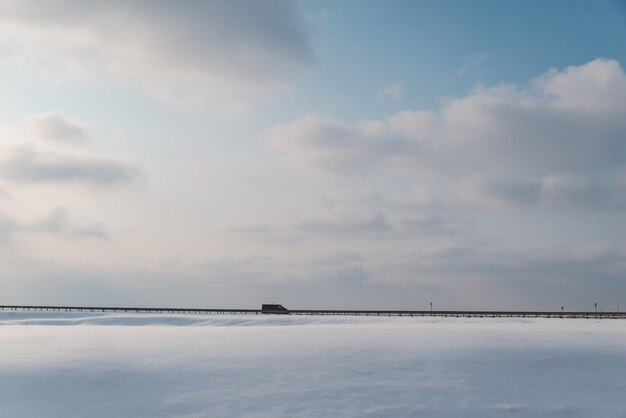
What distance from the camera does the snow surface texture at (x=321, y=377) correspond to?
19.4 meters

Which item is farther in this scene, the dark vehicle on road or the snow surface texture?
the dark vehicle on road

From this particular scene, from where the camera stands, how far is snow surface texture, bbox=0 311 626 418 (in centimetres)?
1944

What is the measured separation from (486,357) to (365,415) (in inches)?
326

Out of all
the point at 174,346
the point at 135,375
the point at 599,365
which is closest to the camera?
the point at 135,375

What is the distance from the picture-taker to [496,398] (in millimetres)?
20453

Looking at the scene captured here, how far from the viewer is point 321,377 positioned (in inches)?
872

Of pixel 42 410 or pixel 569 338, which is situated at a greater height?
pixel 569 338

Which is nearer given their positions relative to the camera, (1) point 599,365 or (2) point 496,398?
(2) point 496,398

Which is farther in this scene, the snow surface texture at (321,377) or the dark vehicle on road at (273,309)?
the dark vehicle on road at (273,309)

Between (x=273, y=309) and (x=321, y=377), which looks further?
(x=273, y=309)

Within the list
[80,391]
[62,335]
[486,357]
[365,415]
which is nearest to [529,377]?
[486,357]

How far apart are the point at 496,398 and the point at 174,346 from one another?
607 inches

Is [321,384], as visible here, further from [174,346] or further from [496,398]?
[174,346]

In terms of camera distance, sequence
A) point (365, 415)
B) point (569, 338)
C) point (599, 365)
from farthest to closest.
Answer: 1. point (569, 338)
2. point (599, 365)
3. point (365, 415)
